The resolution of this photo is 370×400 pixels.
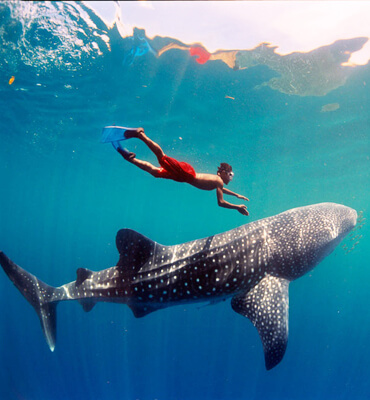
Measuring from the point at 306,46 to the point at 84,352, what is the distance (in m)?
22.5

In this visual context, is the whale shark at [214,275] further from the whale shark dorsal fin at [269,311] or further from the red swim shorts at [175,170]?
the red swim shorts at [175,170]

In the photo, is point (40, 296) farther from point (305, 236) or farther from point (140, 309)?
point (305, 236)

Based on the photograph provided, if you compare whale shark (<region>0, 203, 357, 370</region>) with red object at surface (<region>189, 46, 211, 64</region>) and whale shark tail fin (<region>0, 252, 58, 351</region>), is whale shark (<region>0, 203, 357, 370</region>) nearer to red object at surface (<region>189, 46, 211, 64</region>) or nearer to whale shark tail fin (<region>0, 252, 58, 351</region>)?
whale shark tail fin (<region>0, 252, 58, 351</region>)

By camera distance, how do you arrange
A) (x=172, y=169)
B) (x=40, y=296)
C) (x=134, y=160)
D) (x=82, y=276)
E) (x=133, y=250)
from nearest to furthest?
(x=172, y=169), (x=134, y=160), (x=133, y=250), (x=82, y=276), (x=40, y=296)

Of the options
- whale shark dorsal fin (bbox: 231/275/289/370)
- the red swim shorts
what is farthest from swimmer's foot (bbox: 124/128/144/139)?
whale shark dorsal fin (bbox: 231/275/289/370)

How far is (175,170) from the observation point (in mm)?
4758

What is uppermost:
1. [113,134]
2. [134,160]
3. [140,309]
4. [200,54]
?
[200,54]

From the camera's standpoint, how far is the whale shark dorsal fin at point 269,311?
429 centimetres

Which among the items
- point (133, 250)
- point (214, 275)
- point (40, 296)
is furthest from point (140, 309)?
point (40, 296)

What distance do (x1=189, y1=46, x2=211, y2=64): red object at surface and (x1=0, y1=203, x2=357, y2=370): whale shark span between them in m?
7.34

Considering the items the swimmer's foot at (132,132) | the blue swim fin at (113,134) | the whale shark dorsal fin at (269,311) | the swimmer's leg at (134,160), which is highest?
the swimmer's foot at (132,132)

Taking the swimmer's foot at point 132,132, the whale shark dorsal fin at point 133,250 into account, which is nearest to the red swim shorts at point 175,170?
the swimmer's foot at point 132,132

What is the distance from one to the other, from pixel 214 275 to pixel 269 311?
1.14 metres

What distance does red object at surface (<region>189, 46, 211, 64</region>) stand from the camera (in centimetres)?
963
